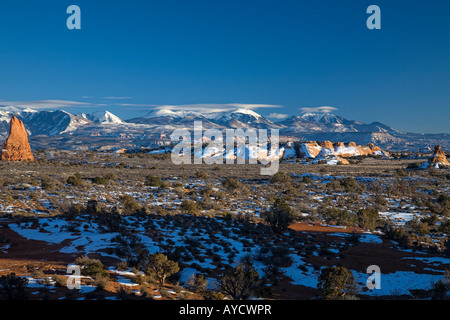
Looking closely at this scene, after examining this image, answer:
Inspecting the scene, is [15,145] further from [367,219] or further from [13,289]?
[367,219]

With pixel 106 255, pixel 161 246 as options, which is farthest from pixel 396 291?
pixel 106 255

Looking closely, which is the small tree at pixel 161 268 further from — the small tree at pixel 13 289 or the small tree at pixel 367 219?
the small tree at pixel 367 219

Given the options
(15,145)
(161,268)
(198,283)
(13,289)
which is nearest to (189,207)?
(161,268)

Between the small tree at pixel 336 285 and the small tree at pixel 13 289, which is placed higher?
the small tree at pixel 13 289

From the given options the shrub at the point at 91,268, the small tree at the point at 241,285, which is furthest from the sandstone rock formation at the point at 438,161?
the shrub at the point at 91,268

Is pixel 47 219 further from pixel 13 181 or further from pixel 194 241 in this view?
pixel 13 181

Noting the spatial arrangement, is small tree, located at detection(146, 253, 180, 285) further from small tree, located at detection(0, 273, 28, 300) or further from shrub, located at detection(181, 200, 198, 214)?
shrub, located at detection(181, 200, 198, 214)
